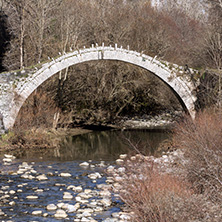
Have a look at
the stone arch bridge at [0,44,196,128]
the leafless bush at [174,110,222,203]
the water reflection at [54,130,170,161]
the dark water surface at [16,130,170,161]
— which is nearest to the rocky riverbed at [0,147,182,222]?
the leafless bush at [174,110,222,203]

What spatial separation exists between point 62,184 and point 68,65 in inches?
277

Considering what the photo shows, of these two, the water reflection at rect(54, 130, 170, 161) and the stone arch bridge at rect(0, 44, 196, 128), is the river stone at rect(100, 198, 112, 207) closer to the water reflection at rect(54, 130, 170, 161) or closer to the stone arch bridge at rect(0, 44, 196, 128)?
the water reflection at rect(54, 130, 170, 161)

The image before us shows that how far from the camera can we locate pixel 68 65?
15.0 metres

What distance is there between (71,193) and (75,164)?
3043mm

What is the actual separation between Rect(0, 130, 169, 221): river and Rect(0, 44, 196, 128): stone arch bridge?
7.72 feet

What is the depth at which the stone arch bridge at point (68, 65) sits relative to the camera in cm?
1412

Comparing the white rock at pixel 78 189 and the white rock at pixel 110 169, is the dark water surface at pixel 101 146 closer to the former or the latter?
the white rock at pixel 110 169

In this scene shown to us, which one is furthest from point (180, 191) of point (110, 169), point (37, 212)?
point (110, 169)

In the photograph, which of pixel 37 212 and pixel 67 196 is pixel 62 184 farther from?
pixel 37 212

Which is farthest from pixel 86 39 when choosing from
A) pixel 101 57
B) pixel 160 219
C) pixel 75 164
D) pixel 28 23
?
pixel 160 219

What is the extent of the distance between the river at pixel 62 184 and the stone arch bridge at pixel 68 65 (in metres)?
2.35

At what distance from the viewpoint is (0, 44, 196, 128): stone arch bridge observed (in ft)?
46.3

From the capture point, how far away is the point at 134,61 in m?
15.4

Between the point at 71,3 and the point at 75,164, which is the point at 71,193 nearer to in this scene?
the point at 75,164
